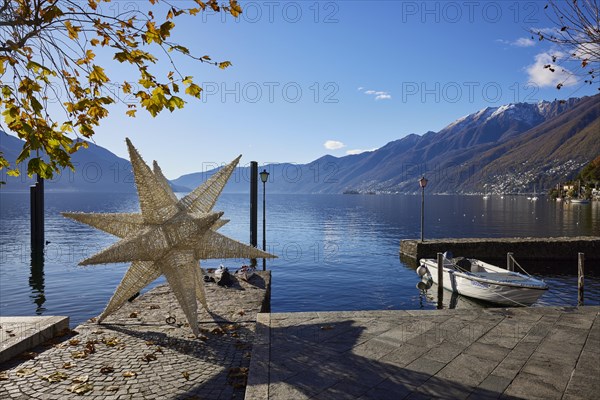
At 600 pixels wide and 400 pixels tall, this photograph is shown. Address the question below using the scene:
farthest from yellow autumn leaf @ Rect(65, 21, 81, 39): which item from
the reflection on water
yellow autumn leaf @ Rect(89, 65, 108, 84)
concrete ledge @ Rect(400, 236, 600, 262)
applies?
concrete ledge @ Rect(400, 236, 600, 262)

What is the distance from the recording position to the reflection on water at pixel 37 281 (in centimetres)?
2175

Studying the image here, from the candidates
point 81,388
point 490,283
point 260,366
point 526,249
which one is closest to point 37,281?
Result: point 81,388

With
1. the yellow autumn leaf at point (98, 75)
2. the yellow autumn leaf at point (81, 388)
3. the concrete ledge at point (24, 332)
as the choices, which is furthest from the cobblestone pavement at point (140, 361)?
the yellow autumn leaf at point (98, 75)

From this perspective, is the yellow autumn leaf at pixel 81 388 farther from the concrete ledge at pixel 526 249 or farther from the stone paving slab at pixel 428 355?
the concrete ledge at pixel 526 249

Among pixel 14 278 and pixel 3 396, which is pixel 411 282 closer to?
pixel 3 396

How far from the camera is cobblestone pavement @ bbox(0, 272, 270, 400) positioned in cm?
638

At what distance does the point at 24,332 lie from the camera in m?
8.66

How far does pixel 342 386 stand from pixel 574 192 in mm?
191671

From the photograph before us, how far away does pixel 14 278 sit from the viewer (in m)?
28.2

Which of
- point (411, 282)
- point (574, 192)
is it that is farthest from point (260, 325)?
point (574, 192)

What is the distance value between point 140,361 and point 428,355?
208 inches

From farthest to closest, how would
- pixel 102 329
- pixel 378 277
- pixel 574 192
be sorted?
1. pixel 574 192
2. pixel 378 277
3. pixel 102 329

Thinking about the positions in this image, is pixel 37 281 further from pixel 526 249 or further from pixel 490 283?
pixel 526 249

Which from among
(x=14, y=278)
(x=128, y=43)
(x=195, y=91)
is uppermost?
(x=128, y=43)
